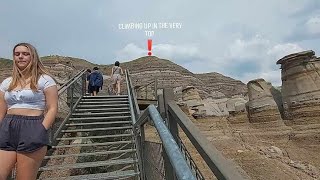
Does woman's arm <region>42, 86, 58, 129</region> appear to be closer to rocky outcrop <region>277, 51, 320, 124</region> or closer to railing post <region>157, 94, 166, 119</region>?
railing post <region>157, 94, 166, 119</region>

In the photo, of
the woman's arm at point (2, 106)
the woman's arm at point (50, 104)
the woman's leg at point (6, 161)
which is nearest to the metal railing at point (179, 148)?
the woman's arm at point (50, 104)

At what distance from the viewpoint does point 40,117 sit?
2428mm

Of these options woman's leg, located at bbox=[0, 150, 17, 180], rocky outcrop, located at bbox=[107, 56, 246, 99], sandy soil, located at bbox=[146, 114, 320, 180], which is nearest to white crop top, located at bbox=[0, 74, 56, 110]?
woman's leg, located at bbox=[0, 150, 17, 180]

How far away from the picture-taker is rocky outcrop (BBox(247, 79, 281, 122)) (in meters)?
18.2

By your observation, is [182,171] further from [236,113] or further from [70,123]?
[236,113]

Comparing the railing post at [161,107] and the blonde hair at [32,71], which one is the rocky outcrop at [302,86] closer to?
the railing post at [161,107]

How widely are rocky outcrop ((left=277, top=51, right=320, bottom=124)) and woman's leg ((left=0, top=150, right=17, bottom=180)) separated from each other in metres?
17.2

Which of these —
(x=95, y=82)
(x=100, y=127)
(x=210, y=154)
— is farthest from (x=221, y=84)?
(x=210, y=154)

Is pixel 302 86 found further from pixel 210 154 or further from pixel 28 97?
pixel 28 97

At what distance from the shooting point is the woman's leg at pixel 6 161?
228 cm

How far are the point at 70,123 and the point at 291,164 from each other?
9633mm

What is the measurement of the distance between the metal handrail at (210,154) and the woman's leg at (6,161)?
54.8 inches

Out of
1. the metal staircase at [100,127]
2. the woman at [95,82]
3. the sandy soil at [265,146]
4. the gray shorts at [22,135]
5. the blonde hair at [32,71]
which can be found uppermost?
the woman at [95,82]

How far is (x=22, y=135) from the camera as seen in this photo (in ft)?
7.54
